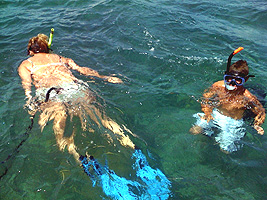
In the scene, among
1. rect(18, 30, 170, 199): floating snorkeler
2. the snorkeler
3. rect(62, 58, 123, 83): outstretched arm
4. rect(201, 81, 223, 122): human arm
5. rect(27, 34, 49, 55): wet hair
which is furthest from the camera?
rect(62, 58, 123, 83): outstretched arm

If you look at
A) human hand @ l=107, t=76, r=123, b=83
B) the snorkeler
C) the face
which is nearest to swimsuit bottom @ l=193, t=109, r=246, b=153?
the face

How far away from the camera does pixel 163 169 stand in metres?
3.86

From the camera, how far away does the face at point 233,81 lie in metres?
4.15

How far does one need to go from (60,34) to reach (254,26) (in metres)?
6.99

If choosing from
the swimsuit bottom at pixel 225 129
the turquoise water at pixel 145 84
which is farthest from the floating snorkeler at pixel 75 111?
the swimsuit bottom at pixel 225 129

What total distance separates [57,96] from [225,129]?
333cm

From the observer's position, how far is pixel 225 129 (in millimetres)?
4395

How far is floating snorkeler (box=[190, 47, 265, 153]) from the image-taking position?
4180mm

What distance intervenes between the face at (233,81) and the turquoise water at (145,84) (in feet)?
3.13

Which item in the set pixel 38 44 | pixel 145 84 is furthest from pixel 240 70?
pixel 38 44

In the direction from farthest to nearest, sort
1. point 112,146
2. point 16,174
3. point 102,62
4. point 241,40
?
point 241,40
point 102,62
point 112,146
point 16,174

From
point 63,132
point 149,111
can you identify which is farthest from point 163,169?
point 63,132

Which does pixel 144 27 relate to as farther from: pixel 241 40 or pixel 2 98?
pixel 2 98

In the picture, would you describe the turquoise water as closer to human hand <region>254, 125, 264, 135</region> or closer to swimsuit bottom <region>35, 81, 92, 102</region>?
human hand <region>254, 125, 264, 135</region>
